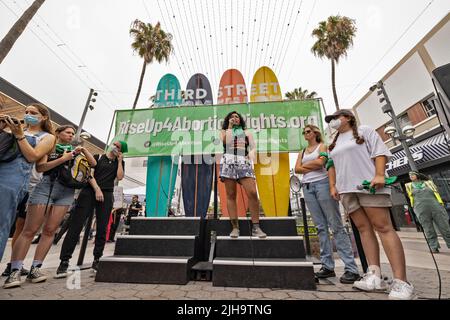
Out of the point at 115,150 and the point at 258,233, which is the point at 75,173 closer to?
the point at 115,150

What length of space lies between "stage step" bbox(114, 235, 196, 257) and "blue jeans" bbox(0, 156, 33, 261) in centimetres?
107

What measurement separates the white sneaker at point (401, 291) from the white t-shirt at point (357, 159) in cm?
75

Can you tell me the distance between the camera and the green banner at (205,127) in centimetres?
404

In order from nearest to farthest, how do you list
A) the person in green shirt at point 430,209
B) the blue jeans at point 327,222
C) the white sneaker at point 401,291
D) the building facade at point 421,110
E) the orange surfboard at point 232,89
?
the white sneaker at point 401,291, the blue jeans at point 327,222, the orange surfboard at point 232,89, the person in green shirt at point 430,209, the building facade at point 421,110

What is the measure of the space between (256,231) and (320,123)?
2484 millimetres

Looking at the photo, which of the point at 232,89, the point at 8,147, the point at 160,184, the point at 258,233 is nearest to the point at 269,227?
the point at 258,233

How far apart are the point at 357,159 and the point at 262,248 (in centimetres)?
142

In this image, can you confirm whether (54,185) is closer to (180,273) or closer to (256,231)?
(180,273)

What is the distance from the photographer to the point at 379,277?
2.06m

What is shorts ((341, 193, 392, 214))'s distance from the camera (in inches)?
76.3

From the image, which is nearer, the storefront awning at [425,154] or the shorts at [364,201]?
the shorts at [364,201]

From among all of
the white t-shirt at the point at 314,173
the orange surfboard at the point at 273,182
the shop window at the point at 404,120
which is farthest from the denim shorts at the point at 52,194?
the shop window at the point at 404,120

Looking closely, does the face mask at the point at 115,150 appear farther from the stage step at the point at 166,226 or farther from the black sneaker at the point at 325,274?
the black sneaker at the point at 325,274

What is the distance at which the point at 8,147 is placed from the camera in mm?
1923
